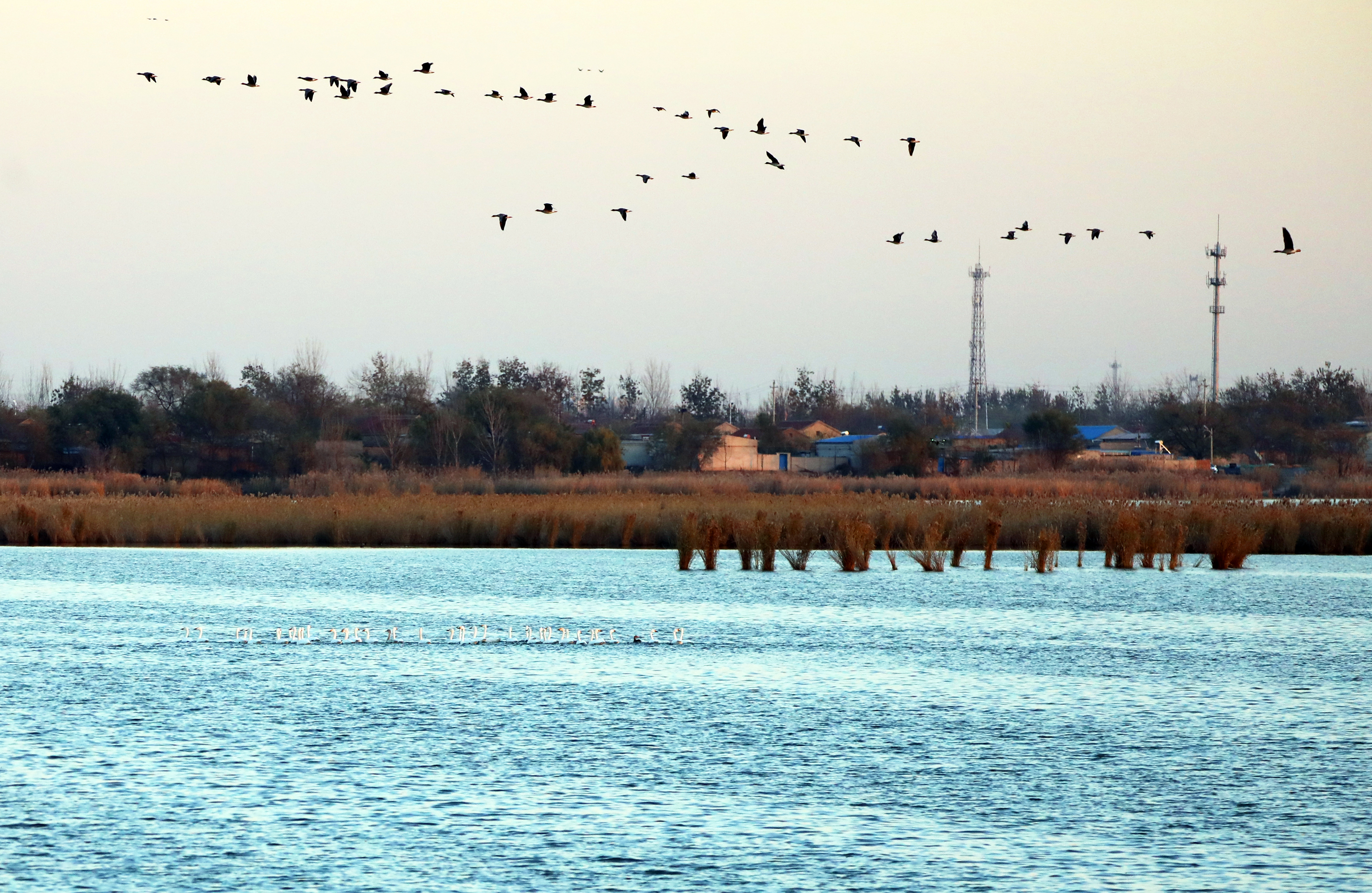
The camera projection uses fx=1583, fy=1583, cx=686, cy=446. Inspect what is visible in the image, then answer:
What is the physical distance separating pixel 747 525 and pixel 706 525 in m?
1.70

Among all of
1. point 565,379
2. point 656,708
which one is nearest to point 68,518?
point 656,708

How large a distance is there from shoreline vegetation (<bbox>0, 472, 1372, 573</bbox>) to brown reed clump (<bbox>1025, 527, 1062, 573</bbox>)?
5 cm

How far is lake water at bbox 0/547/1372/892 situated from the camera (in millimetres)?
9320

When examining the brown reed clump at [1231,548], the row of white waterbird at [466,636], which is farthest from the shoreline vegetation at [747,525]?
the row of white waterbird at [466,636]

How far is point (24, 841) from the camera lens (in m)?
9.55

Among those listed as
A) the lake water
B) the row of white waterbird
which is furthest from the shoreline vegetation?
the row of white waterbird

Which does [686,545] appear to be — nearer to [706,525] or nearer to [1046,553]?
[706,525]

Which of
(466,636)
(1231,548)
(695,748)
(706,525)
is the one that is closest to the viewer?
(695,748)

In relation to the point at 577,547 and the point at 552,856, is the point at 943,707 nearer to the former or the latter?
the point at 552,856

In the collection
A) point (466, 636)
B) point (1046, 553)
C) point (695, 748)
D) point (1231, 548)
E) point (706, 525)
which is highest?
point (706, 525)

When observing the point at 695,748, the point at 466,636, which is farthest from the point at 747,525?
the point at 695,748

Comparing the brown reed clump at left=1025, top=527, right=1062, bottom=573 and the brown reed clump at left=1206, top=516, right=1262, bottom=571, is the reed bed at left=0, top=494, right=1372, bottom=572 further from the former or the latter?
the brown reed clump at left=1025, top=527, right=1062, bottom=573

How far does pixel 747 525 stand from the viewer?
31.7m

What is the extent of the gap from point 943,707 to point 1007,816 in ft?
14.0
